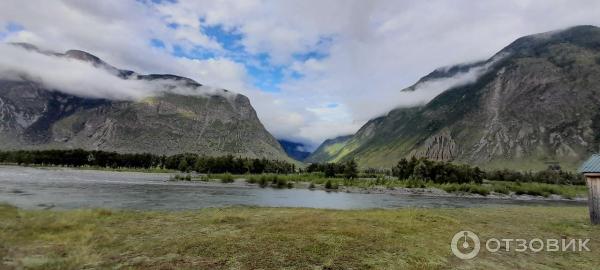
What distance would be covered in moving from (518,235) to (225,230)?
674 inches

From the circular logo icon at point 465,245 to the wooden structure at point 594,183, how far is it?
10.5 meters

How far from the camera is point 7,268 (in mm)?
14125

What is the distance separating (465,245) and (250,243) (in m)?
10.7

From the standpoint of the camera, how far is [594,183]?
28.0m

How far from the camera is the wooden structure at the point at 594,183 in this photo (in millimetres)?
27688

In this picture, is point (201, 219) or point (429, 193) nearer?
point (201, 219)

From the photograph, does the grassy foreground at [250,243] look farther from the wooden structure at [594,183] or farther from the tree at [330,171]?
the tree at [330,171]

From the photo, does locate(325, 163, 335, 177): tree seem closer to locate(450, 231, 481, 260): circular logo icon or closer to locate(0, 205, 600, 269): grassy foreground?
locate(0, 205, 600, 269): grassy foreground

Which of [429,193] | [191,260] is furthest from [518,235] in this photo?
[429,193]

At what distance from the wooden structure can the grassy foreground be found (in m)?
1.62

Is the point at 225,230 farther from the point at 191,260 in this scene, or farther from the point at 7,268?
the point at 7,268

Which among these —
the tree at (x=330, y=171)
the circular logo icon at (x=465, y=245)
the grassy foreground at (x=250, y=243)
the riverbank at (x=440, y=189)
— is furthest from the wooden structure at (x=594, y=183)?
the tree at (x=330, y=171)

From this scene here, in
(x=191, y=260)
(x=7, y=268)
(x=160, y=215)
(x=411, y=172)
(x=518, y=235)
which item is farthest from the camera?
(x=411, y=172)

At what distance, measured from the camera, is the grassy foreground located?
1593cm
